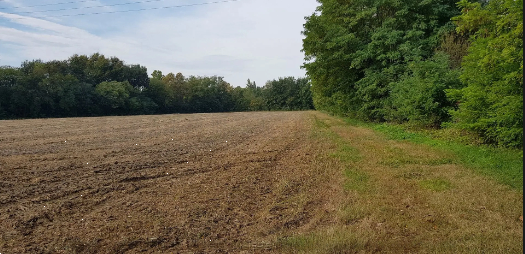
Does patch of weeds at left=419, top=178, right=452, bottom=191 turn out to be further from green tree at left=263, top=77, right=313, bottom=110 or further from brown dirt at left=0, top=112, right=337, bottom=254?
A: green tree at left=263, top=77, right=313, bottom=110

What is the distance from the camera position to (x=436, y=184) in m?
7.53

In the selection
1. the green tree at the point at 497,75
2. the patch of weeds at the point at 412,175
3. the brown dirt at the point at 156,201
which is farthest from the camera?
the green tree at the point at 497,75

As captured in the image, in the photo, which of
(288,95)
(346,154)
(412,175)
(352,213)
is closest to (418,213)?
(352,213)

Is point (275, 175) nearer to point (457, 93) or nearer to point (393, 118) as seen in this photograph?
point (457, 93)

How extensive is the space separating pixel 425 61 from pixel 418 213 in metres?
13.0

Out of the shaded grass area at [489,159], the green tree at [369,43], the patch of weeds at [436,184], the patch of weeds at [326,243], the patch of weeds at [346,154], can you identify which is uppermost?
the green tree at [369,43]

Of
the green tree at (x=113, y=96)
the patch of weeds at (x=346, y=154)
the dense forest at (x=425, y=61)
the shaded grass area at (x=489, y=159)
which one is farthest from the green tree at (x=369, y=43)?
the green tree at (x=113, y=96)

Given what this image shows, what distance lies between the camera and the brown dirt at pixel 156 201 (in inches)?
187

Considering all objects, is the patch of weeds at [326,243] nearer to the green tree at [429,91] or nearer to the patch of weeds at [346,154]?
the patch of weeds at [346,154]

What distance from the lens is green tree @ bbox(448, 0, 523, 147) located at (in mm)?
8930

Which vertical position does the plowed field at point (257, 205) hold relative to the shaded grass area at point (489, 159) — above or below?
below

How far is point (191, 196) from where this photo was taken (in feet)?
22.4

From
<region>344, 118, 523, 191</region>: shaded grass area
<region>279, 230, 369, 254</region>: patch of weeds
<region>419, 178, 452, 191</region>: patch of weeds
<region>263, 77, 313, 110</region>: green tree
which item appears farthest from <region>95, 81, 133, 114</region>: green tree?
<region>279, 230, 369, 254</region>: patch of weeds

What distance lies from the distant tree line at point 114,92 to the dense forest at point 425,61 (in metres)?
22.7
